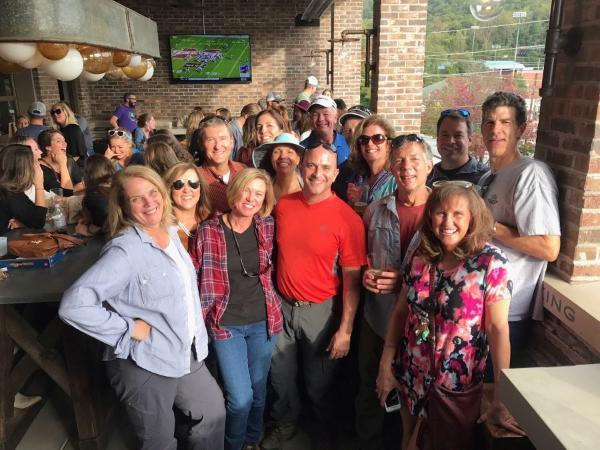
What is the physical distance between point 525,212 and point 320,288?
102cm

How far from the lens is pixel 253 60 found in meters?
12.0

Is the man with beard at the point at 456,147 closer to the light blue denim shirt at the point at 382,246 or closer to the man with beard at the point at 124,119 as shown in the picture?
the light blue denim shirt at the point at 382,246

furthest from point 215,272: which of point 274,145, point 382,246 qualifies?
point 274,145

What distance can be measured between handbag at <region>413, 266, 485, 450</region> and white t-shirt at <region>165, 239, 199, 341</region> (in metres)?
1.07

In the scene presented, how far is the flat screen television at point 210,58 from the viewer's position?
11672mm

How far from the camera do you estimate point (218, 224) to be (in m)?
2.36

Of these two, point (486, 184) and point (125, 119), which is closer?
point (486, 184)

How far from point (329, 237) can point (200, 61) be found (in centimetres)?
1069

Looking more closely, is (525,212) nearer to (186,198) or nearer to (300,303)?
(300,303)

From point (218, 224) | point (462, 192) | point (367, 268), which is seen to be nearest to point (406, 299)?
point (367, 268)

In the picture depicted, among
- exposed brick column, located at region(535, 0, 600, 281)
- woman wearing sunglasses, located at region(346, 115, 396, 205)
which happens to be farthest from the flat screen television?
exposed brick column, located at region(535, 0, 600, 281)

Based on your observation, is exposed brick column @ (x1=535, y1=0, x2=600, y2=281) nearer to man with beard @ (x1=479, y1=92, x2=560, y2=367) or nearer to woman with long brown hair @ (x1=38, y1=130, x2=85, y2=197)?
man with beard @ (x1=479, y1=92, x2=560, y2=367)

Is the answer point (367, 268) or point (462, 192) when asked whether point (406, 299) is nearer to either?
point (367, 268)

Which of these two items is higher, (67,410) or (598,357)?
(598,357)
